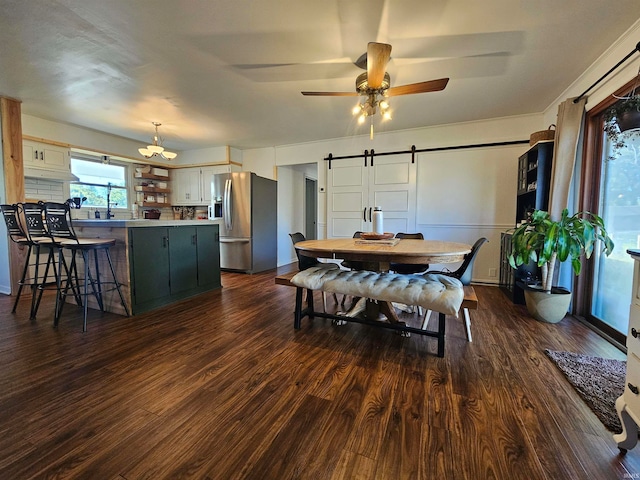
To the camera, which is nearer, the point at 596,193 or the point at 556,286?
the point at 596,193

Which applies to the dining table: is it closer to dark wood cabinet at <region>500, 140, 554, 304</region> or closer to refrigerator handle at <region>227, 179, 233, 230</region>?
dark wood cabinet at <region>500, 140, 554, 304</region>

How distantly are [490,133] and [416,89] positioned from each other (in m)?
2.51

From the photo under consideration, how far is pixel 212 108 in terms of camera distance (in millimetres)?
3604

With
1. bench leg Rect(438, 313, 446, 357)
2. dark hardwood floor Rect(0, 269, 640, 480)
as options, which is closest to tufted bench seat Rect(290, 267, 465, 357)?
bench leg Rect(438, 313, 446, 357)

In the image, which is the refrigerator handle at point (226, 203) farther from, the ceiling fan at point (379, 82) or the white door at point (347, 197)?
the ceiling fan at point (379, 82)

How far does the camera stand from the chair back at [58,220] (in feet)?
7.88

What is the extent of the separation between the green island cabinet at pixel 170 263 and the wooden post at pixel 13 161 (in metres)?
2.01

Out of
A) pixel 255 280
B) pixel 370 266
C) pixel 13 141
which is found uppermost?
pixel 13 141

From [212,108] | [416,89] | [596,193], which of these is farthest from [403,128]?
[212,108]

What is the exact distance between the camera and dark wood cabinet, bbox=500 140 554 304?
9.95ft

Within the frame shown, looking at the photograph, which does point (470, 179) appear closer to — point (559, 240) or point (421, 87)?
point (559, 240)

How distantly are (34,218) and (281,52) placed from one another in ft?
9.04

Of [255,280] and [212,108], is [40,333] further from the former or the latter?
[212,108]

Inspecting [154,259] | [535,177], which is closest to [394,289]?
[154,259]
